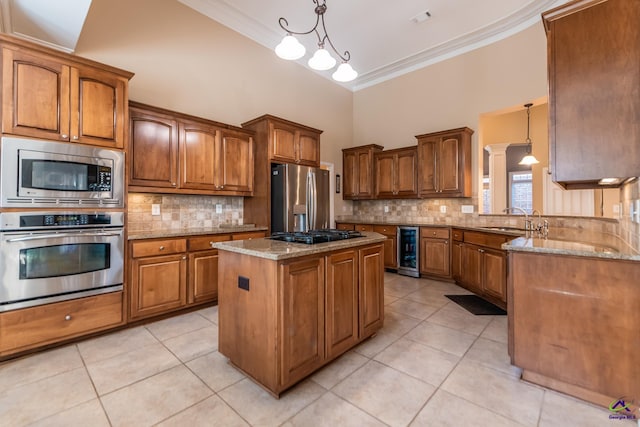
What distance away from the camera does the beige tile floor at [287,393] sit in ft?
4.99

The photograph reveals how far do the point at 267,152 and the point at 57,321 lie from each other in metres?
2.71

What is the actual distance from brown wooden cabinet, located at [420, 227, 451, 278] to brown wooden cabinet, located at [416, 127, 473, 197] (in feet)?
2.08

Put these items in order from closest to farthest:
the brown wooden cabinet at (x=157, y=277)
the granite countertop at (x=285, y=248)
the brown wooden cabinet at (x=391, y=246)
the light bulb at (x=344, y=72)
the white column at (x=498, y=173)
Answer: the granite countertop at (x=285, y=248) < the brown wooden cabinet at (x=157, y=277) < the light bulb at (x=344, y=72) < the brown wooden cabinet at (x=391, y=246) < the white column at (x=498, y=173)

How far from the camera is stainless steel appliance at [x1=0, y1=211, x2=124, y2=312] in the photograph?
6.79 ft

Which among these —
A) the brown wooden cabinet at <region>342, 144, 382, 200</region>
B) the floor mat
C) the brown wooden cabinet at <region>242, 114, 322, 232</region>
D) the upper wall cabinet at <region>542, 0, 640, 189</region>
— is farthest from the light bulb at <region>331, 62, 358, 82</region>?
the floor mat

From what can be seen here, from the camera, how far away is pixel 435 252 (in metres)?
4.39

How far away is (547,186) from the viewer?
212 inches

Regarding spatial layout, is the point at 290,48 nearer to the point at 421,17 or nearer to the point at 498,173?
the point at 421,17

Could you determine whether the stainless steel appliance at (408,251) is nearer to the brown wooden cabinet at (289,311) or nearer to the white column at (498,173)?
the brown wooden cabinet at (289,311)

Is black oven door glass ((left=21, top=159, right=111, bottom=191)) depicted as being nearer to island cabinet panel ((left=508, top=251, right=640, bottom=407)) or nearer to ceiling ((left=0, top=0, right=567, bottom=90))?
ceiling ((left=0, top=0, right=567, bottom=90))

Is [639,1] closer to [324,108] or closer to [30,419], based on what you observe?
[30,419]

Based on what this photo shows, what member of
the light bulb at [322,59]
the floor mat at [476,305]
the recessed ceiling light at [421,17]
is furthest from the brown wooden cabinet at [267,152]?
the floor mat at [476,305]

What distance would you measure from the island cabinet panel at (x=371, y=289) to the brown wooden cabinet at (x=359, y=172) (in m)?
3.13

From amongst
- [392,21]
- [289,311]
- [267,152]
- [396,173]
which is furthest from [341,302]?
[392,21]
